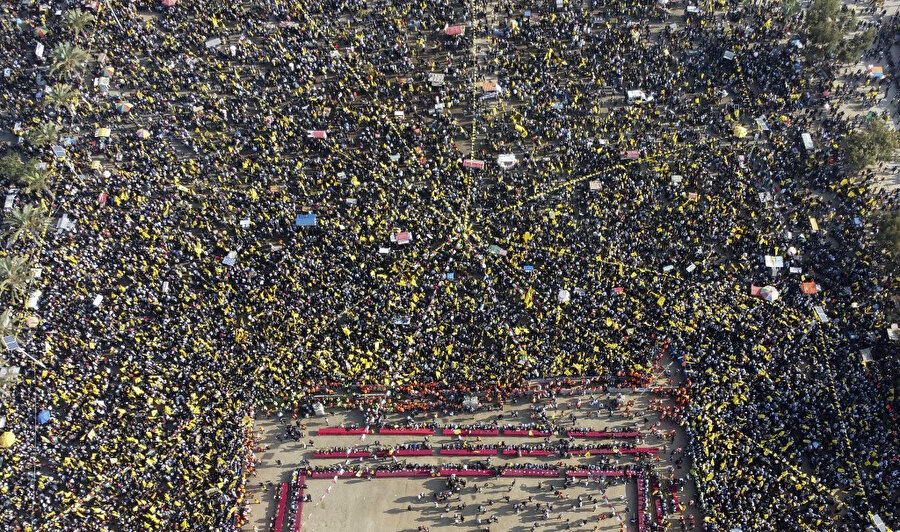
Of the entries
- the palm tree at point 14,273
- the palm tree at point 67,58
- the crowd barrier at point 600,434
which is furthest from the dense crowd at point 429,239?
the crowd barrier at point 600,434

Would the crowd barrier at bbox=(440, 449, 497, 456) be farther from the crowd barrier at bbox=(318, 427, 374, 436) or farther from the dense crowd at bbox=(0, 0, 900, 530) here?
the crowd barrier at bbox=(318, 427, 374, 436)

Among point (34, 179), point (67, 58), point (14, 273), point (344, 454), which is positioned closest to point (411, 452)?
point (344, 454)

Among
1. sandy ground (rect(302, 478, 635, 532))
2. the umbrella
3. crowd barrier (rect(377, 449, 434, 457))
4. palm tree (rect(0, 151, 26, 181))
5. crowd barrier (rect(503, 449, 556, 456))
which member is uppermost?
palm tree (rect(0, 151, 26, 181))

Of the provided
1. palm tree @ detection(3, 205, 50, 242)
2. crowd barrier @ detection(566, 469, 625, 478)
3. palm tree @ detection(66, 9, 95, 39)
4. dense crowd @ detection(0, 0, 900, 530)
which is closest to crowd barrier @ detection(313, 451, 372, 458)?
dense crowd @ detection(0, 0, 900, 530)

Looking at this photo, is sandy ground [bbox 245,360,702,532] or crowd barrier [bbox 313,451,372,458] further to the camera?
crowd barrier [bbox 313,451,372,458]

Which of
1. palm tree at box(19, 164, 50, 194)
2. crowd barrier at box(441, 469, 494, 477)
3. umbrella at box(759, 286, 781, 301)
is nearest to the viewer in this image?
crowd barrier at box(441, 469, 494, 477)

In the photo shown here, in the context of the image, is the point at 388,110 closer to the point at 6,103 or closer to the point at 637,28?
the point at 637,28

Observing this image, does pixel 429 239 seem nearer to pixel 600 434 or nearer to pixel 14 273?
pixel 600 434
